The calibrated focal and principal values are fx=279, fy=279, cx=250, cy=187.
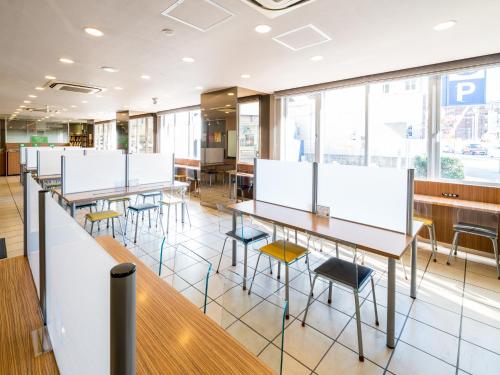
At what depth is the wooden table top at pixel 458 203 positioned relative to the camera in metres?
3.30

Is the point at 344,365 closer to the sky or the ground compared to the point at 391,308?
closer to the ground

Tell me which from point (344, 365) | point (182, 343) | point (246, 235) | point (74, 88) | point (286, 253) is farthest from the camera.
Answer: point (74, 88)

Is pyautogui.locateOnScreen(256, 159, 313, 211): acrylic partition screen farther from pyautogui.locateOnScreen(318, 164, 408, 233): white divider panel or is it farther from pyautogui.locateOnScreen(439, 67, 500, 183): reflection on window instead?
pyautogui.locateOnScreen(439, 67, 500, 183): reflection on window

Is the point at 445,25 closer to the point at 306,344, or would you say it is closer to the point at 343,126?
the point at 343,126

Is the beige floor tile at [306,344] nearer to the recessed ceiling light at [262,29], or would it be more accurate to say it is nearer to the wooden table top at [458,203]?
the wooden table top at [458,203]

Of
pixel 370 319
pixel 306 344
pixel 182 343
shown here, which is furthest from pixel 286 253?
pixel 182 343

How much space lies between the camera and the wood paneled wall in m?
3.70

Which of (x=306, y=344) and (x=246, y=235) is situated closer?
(x=306, y=344)

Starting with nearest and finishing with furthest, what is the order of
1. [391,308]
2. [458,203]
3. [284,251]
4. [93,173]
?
[391,308] < [284,251] < [458,203] < [93,173]

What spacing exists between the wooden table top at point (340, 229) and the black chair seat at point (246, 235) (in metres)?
0.23

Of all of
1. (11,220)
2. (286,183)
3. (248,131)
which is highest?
(248,131)

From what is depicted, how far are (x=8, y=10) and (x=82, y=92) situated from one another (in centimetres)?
415

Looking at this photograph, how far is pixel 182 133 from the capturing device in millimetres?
9367

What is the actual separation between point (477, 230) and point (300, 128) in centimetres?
364
